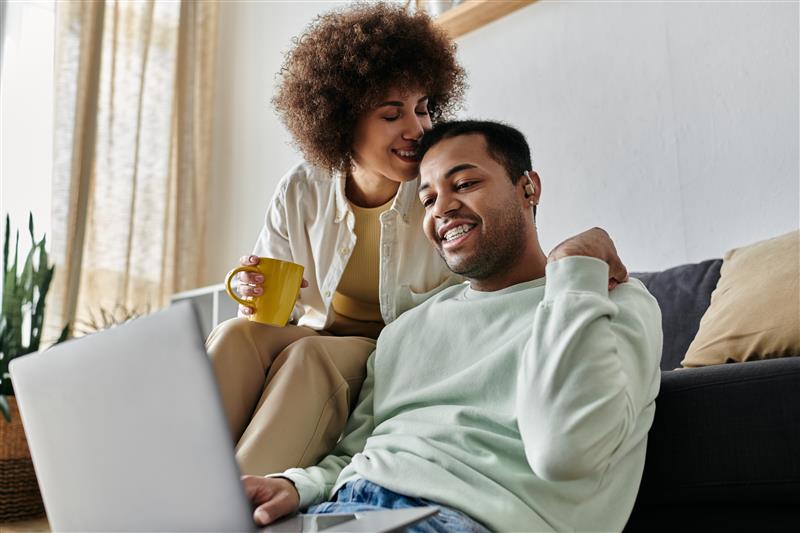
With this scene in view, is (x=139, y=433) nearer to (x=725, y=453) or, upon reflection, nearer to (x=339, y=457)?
(x=339, y=457)

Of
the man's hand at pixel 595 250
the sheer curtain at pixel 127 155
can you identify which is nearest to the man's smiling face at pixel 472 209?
the man's hand at pixel 595 250

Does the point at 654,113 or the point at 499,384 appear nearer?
the point at 499,384

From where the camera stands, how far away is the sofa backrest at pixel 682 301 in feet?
5.99

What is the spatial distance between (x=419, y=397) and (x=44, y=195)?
2.92 m

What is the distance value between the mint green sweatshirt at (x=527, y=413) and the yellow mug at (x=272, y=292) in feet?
0.82

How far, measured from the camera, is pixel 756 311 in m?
1.59

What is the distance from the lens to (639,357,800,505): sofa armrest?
1088mm

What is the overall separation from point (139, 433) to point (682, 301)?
4.91ft

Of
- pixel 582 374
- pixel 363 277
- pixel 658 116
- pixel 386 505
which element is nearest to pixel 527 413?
pixel 582 374

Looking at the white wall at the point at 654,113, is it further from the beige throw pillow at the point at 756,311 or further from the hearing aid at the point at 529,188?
the hearing aid at the point at 529,188

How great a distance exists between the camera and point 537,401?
95 centimetres

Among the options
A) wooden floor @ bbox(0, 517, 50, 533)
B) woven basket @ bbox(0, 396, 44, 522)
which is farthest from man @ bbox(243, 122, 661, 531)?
woven basket @ bbox(0, 396, 44, 522)

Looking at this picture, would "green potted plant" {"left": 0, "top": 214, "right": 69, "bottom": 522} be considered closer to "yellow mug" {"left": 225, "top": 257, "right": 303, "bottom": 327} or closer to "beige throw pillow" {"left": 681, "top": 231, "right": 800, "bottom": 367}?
"yellow mug" {"left": 225, "top": 257, "right": 303, "bottom": 327}

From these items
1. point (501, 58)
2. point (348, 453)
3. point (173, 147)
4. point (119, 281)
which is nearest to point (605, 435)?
point (348, 453)
